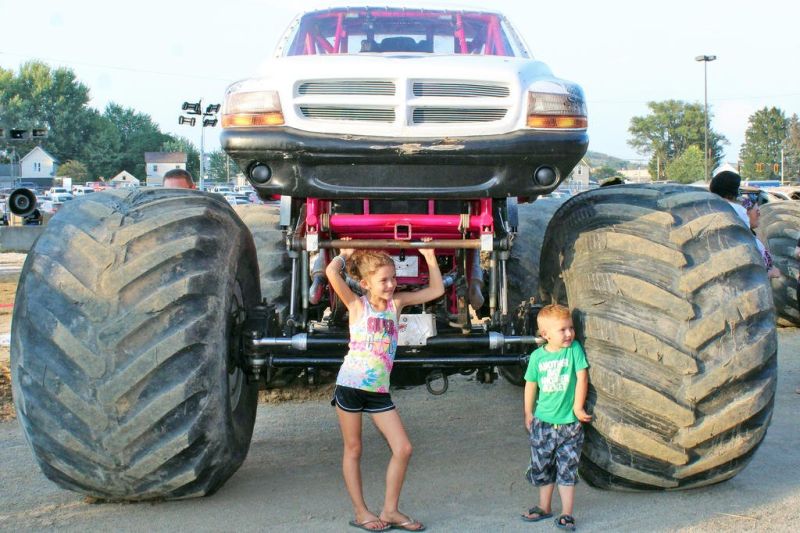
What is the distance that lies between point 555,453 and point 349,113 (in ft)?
6.60

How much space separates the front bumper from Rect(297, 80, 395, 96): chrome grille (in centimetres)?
23

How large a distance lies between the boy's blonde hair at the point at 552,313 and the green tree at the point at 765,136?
142m

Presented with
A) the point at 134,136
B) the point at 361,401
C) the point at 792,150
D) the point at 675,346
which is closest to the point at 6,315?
the point at 361,401

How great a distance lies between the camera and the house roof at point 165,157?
399ft

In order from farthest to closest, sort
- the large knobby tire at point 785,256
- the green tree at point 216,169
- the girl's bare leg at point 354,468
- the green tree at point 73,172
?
1. the green tree at point 216,169
2. the green tree at point 73,172
3. the large knobby tire at point 785,256
4. the girl's bare leg at point 354,468

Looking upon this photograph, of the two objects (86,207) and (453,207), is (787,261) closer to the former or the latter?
(453,207)

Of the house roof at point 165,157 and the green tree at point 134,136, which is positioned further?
the green tree at point 134,136

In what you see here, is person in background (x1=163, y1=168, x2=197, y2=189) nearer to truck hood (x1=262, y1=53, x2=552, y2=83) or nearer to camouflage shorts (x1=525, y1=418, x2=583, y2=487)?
truck hood (x1=262, y1=53, x2=552, y2=83)

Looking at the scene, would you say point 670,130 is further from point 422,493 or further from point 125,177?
point 422,493

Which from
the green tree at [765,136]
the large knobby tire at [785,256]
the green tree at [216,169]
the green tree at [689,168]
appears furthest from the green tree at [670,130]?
the large knobby tire at [785,256]

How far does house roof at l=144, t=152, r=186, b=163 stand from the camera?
12156cm

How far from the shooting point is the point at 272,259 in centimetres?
724

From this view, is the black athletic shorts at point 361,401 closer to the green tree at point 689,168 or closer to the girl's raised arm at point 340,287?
Result: the girl's raised arm at point 340,287

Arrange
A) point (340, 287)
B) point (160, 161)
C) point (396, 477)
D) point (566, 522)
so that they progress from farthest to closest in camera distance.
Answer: point (160, 161), point (340, 287), point (396, 477), point (566, 522)
